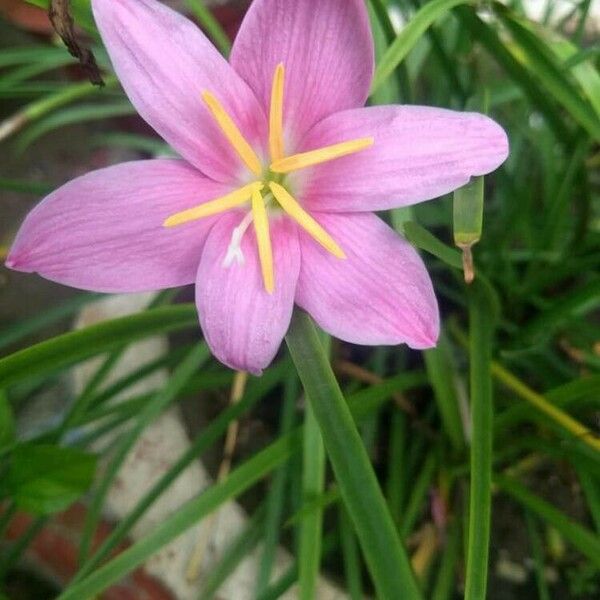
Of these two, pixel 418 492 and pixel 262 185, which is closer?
pixel 262 185

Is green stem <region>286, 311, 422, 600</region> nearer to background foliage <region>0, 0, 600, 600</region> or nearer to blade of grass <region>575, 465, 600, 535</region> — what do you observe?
background foliage <region>0, 0, 600, 600</region>

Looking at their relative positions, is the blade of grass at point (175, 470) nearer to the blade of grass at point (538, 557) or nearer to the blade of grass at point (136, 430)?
the blade of grass at point (136, 430)

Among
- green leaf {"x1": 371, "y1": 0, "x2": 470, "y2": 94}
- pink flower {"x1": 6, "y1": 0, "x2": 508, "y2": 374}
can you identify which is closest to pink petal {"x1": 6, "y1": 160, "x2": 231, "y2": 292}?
pink flower {"x1": 6, "y1": 0, "x2": 508, "y2": 374}

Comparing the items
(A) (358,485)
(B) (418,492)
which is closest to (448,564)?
(B) (418,492)

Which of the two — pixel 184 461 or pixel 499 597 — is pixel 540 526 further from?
pixel 184 461

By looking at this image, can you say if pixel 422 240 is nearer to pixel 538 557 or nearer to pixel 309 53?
pixel 309 53

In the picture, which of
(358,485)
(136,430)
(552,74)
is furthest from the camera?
(136,430)

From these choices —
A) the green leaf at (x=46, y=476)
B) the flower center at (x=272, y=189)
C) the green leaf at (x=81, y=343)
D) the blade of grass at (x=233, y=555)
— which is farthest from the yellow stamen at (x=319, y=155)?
the blade of grass at (x=233, y=555)

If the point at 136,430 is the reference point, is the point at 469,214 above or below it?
above
